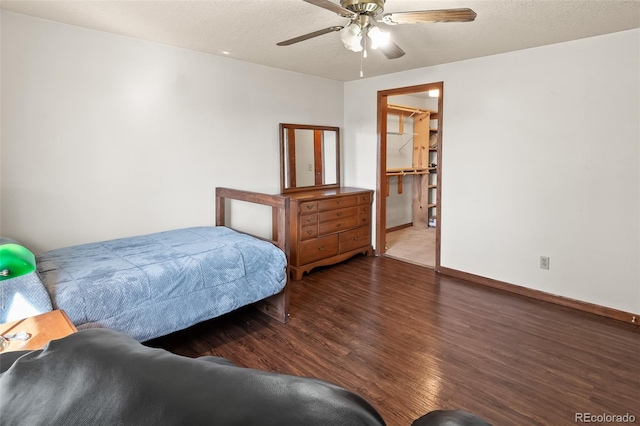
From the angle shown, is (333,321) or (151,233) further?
(151,233)

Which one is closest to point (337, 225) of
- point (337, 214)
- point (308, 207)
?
point (337, 214)

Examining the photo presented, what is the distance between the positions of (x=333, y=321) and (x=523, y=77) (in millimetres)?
2801

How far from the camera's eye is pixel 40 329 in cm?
145

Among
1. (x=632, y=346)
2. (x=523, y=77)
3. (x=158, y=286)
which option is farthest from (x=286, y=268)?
(x=523, y=77)

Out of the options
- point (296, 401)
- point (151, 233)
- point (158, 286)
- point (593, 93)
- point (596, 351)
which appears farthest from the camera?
point (151, 233)

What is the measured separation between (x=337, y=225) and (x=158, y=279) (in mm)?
2364

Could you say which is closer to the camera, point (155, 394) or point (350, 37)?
point (155, 394)

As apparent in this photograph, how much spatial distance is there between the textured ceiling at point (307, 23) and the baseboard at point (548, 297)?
2.23 meters

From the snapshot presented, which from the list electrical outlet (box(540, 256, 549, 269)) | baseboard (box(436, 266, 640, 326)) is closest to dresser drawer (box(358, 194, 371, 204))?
baseboard (box(436, 266, 640, 326))

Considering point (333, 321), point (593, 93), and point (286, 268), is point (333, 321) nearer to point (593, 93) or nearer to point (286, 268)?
point (286, 268)

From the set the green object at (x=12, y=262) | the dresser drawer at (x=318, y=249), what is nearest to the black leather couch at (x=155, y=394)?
the green object at (x=12, y=262)

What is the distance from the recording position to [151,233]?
3.13m

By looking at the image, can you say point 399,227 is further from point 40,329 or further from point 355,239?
point 40,329

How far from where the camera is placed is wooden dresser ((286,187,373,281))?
3.78m
